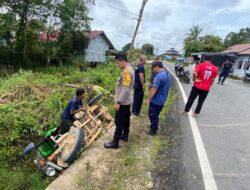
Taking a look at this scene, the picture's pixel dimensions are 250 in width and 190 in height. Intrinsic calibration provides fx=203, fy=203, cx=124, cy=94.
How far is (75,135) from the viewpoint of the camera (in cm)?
397

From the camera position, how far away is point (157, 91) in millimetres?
4508

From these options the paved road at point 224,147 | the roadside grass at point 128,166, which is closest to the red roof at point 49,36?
the paved road at point 224,147

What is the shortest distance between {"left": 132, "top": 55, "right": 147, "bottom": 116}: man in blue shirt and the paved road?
164 cm

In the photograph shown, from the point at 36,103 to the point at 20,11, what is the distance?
1254 centimetres

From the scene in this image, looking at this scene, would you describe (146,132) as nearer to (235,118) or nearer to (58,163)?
(58,163)

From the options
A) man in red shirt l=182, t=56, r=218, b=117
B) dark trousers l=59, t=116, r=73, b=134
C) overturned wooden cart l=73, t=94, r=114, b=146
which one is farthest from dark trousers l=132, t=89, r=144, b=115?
dark trousers l=59, t=116, r=73, b=134

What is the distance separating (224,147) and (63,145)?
323cm

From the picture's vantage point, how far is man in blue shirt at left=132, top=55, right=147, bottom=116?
5.70 meters

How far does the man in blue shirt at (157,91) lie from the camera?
4363 millimetres

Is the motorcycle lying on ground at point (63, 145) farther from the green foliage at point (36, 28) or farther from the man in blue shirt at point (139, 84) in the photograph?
the green foliage at point (36, 28)

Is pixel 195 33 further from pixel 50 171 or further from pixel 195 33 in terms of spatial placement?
pixel 50 171

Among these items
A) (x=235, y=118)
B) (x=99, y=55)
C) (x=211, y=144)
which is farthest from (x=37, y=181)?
(x=99, y=55)

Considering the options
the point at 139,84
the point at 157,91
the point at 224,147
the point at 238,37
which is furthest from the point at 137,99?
the point at 238,37

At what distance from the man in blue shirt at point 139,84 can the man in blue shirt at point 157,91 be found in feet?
3.88
